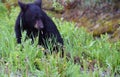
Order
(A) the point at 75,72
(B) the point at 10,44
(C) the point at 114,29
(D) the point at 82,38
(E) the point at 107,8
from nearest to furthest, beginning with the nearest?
(A) the point at 75,72
(B) the point at 10,44
(D) the point at 82,38
(C) the point at 114,29
(E) the point at 107,8

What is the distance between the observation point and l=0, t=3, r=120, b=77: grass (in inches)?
153

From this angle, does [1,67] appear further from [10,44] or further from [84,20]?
[84,20]

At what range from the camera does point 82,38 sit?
6.63 metres

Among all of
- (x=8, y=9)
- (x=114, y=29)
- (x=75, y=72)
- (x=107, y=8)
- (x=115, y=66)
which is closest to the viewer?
(x=75, y=72)

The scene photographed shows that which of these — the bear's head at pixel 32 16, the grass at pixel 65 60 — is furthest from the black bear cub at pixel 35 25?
the grass at pixel 65 60

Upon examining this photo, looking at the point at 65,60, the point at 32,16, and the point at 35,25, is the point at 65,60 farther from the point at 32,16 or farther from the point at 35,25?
the point at 32,16

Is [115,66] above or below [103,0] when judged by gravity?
below

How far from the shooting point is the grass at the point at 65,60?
Answer: 3.88 meters

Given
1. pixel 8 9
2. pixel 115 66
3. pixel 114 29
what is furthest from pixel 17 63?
pixel 8 9

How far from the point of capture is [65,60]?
14.6 feet

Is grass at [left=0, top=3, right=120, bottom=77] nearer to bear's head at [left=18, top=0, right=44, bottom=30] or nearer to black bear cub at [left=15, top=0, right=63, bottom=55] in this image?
black bear cub at [left=15, top=0, right=63, bottom=55]

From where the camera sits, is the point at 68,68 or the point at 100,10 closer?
the point at 68,68

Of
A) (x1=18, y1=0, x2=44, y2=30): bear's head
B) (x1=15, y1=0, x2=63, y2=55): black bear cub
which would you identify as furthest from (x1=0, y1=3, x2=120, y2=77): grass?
(x1=18, y1=0, x2=44, y2=30): bear's head

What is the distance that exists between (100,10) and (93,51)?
7.94 ft
